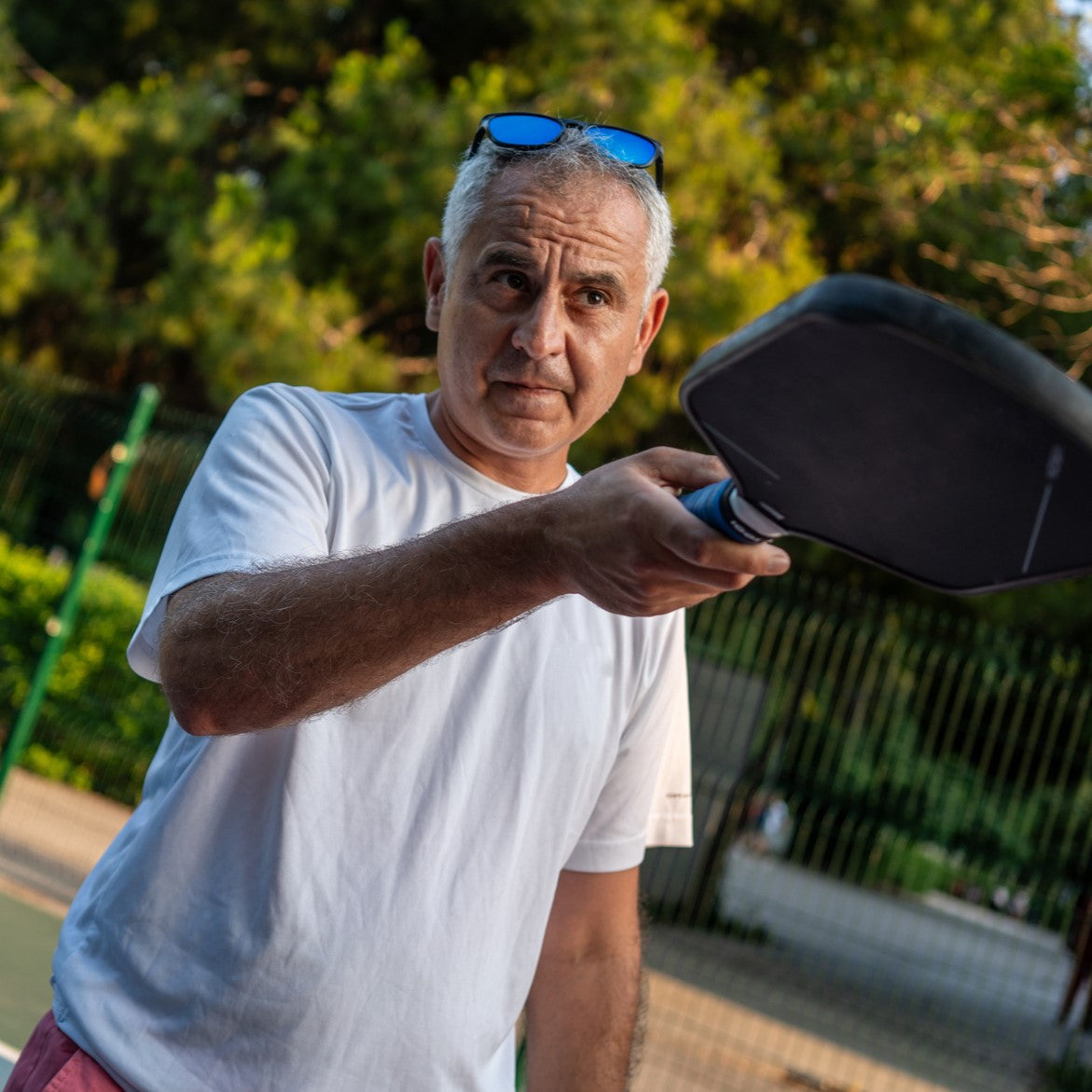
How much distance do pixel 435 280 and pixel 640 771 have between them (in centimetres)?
77

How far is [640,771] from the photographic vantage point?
1999mm

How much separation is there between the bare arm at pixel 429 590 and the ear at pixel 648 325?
73 centimetres

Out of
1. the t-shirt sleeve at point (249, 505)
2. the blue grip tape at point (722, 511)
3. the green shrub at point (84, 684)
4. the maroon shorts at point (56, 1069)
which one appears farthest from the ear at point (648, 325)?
the green shrub at point (84, 684)

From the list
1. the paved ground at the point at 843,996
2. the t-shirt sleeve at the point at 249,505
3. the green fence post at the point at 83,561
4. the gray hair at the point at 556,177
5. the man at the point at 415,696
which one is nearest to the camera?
the man at the point at 415,696

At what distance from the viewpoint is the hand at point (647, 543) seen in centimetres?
104

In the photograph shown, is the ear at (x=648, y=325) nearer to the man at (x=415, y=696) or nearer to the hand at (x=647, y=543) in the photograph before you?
the man at (x=415, y=696)

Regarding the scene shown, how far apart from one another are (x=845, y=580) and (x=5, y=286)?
8572mm

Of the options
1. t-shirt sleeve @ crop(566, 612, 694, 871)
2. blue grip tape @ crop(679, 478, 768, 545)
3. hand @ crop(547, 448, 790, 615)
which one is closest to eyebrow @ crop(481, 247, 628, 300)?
t-shirt sleeve @ crop(566, 612, 694, 871)

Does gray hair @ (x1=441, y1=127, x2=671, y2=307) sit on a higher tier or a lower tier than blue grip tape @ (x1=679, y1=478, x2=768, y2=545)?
higher

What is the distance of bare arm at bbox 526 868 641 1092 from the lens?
1970mm

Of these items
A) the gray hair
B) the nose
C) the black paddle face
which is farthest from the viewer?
the gray hair

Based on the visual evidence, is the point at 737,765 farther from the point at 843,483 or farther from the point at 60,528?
the point at 843,483

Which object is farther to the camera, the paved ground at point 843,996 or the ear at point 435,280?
the paved ground at point 843,996

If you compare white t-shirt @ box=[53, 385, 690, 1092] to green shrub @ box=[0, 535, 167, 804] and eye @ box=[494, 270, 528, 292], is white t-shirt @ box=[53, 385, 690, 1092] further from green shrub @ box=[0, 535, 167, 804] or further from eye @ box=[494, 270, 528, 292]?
green shrub @ box=[0, 535, 167, 804]
